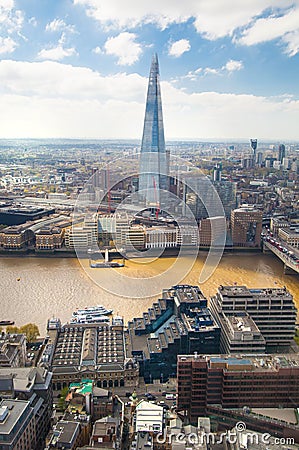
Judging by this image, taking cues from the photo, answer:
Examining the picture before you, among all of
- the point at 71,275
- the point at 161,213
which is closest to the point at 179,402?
the point at 71,275

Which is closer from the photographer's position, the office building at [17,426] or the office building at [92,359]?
the office building at [17,426]

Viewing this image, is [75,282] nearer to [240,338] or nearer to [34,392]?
[240,338]

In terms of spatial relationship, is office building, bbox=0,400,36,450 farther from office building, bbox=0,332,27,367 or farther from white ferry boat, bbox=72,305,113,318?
white ferry boat, bbox=72,305,113,318

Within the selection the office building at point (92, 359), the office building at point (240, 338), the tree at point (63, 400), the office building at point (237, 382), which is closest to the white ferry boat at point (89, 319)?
the office building at point (92, 359)

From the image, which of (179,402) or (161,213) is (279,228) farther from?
(179,402)

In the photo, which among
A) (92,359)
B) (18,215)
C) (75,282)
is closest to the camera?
(92,359)

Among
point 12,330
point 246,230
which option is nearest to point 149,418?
point 12,330

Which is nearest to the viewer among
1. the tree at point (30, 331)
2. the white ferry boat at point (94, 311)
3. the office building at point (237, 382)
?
the office building at point (237, 382)

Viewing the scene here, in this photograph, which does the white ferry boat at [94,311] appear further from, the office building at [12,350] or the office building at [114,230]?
the office building at [114,230]
